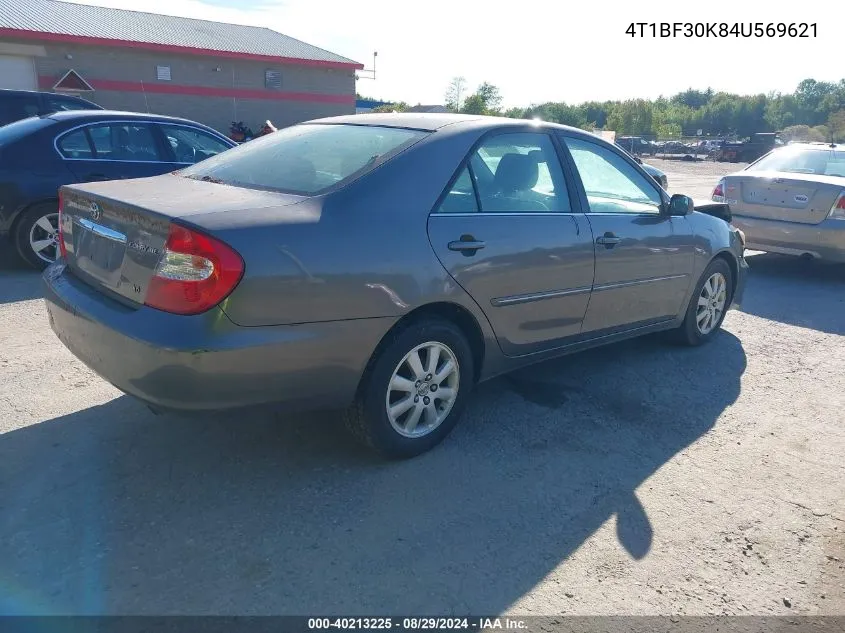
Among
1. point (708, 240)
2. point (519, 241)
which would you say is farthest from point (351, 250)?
point (708, 240)

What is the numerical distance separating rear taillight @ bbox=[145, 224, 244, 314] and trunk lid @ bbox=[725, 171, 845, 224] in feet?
23.2

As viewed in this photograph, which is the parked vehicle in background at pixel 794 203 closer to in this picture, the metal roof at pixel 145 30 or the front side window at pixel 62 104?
the front side window at pixel 62 104

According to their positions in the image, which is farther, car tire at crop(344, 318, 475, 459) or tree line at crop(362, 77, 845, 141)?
tree line at crop(362, 77, 845, 141)

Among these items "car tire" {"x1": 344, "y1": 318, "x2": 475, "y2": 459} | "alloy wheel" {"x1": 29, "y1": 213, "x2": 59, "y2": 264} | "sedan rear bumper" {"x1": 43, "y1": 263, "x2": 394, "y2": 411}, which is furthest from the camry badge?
"alloy wheel" {"x1": 29, "y1": 213, "x2": 59, "y2": 264}

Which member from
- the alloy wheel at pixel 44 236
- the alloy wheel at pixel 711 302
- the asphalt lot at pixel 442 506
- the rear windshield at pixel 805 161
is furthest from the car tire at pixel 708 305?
the alloy wheel at pixel 44 236

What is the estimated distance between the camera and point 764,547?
289 centimetres

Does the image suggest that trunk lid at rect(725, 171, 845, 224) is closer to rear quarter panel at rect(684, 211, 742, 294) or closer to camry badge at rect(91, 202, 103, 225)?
rear quarter panel at rect(684, 211, 742, 294)

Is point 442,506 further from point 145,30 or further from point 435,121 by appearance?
point 145,30

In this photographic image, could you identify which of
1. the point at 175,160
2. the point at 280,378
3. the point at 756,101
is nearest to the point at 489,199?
the point at 280,378

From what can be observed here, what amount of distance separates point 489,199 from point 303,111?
83.4 ft

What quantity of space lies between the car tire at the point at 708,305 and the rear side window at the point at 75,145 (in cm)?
551

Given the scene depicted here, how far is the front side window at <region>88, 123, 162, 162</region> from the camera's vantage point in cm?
665

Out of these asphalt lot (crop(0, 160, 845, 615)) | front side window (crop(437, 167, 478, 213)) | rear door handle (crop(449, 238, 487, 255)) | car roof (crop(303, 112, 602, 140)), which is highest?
car roof (crop(303, 112, 602, 140))

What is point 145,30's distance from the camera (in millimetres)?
24703
